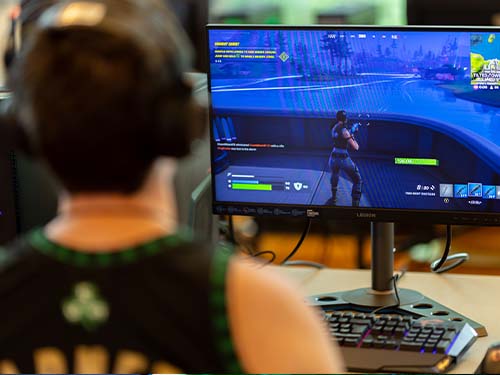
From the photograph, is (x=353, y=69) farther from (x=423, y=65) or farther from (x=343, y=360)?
(x=343, y=360)

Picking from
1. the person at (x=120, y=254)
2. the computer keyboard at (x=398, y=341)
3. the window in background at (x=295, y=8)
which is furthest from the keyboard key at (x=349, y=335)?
the window in background at (x=295, y=8)

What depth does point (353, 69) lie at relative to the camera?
1781mm

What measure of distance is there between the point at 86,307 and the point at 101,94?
17 centimetres

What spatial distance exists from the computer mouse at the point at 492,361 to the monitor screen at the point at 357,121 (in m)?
0.33

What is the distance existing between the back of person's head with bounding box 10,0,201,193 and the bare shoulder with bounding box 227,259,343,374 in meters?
0.12

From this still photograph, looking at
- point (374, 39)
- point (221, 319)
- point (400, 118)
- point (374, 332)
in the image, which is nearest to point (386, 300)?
point (374, 332)

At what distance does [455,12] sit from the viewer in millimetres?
3344

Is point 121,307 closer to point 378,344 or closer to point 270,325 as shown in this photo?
point 270,325

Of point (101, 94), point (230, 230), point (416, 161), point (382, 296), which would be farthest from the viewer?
point (230, 230)

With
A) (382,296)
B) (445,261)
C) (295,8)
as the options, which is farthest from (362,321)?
(295,8)

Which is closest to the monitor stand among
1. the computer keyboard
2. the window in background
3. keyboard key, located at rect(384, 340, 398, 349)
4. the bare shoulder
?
the computer keyboard

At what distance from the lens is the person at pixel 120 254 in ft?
2.42

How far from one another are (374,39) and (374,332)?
537mm

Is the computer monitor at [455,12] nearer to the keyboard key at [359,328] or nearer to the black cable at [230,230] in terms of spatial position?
the black cable at [230,230]
